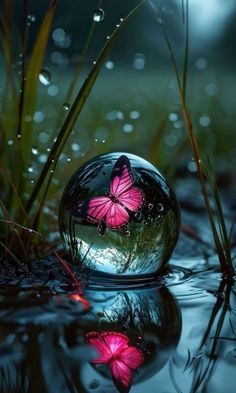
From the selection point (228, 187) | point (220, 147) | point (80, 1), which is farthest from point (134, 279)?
point (220, 147)

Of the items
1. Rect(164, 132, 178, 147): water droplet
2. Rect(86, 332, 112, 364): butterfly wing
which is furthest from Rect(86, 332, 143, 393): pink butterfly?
Rect(164, 132, 178, 147): water droplet

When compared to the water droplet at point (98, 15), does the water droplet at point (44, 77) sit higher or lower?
lower

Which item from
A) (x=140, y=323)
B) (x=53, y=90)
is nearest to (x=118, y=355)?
(x=140, y=323)

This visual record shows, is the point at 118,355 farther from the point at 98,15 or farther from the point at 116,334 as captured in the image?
the point at 98,15

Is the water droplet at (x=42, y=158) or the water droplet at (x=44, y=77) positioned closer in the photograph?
the water droplet at (x=44, y=77)

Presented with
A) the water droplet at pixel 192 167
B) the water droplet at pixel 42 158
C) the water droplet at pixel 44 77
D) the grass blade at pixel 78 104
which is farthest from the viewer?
the water droplet at pixel 192 167

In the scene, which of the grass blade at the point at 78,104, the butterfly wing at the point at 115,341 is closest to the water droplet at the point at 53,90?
the grass blade at the point at 78,104

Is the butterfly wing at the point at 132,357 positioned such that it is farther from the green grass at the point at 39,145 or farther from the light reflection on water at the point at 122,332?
the green grass at the point at 39,145

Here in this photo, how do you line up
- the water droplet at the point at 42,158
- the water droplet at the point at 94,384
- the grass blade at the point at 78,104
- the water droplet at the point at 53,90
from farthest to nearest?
the water droplet at the point at 53,90 < the water droplet at the point at 42,158 < the grass blade at the point at 78,104 < the water droplet at the point at 94,384

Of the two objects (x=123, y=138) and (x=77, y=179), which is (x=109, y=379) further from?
(x=123, y=138)
